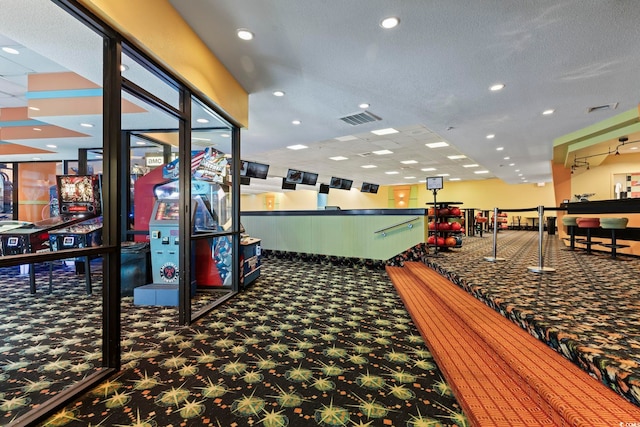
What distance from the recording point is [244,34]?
329 cm

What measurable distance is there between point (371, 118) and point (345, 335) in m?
4.45

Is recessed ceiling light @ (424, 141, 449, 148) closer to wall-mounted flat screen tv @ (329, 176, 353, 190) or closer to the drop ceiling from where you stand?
the drop ceiling

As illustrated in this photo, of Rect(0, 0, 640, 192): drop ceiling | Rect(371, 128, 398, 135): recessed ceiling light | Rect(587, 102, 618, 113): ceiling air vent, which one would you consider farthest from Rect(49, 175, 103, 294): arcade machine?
Rect(587, 102, 618, 113): ceiling air vent

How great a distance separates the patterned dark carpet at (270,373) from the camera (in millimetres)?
1750

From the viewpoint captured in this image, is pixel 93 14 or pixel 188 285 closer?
pixel 93 14

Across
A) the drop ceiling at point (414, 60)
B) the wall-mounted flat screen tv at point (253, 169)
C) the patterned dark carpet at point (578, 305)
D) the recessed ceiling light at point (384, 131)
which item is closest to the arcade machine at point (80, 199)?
the drop ceiling at point (414, 60)

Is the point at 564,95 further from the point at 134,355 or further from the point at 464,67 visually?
the point at 134,355

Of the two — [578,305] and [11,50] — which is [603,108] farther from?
[11,50]

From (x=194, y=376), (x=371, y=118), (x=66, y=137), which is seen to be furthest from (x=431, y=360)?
(x=66, y=137)

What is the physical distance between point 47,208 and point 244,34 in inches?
235

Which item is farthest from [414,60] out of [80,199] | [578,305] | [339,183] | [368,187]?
[368,187]

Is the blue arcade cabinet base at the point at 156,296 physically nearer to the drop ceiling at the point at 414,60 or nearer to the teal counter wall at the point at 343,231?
the drop ceiling at the point at 414,60

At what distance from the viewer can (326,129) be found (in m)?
6.73

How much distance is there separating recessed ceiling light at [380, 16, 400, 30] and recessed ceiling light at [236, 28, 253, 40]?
1441 millimetres
